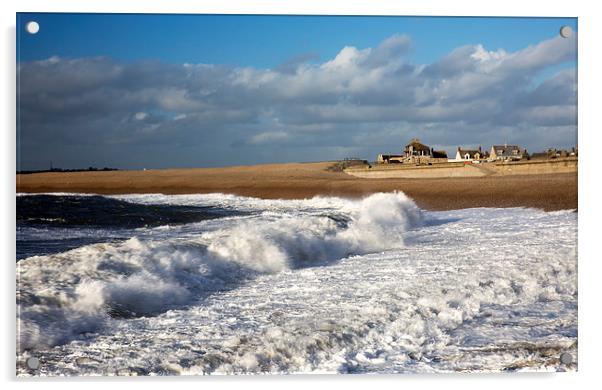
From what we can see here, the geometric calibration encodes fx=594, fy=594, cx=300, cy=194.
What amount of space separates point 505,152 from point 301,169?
139cm

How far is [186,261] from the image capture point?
13.0ft

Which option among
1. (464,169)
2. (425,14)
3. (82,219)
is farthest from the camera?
(464,169)

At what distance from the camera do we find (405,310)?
3598 millimetres

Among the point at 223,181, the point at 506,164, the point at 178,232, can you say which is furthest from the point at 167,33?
the point at 506,164

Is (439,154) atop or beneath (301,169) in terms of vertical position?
atop

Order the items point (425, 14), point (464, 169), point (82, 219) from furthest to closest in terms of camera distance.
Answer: point (464, 169)
point (82, 219)
point (425, 14)

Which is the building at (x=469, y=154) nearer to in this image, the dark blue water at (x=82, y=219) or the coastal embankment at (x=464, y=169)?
the coastal embankment at (x=464, y=169)

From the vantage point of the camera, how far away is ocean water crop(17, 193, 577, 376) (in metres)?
3.24

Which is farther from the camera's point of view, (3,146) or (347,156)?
(347,156)

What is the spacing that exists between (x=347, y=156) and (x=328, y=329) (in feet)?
4.12

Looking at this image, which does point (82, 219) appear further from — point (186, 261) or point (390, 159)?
point (390, 159)

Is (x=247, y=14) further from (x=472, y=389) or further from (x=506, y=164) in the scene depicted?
(x=472, y=389)

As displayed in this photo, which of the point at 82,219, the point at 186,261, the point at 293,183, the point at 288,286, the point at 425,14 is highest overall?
the point at 425,14

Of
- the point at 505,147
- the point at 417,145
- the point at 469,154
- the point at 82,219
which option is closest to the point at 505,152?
the point at 505,147
